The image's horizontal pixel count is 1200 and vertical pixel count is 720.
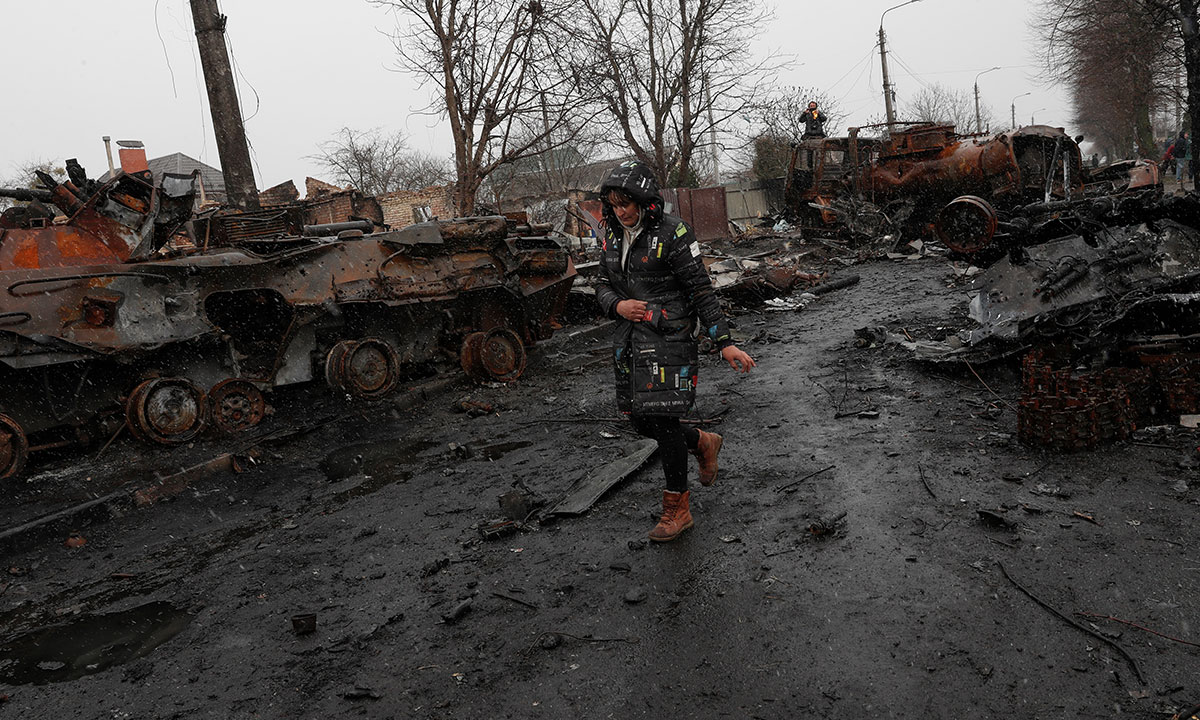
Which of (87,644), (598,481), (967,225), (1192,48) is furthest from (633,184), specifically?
(1192,48)

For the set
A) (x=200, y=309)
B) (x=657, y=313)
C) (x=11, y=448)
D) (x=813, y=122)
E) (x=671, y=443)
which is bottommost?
(x=671, y=443)

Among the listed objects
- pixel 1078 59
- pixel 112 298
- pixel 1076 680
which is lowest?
pixel 1076 680

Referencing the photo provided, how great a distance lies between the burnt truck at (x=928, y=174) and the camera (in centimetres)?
1369

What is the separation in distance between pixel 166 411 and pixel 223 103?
4.89 m

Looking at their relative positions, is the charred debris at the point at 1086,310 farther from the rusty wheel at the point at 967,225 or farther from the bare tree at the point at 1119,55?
the bare tree at the point at 1119,55

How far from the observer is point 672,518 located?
3799 mm

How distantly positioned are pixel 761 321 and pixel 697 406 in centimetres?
497

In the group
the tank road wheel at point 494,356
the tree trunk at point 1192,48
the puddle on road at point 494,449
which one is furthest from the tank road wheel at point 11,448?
the tree trunk at point 1192,48

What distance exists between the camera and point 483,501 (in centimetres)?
476

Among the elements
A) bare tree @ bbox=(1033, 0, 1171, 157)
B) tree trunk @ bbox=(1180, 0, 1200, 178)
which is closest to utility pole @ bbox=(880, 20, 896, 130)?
bare tree @ bbox=(1033, 0, 1171, 157)

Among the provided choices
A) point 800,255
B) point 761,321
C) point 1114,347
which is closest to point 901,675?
point 1114,347

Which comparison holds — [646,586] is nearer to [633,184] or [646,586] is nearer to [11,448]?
[633,184]

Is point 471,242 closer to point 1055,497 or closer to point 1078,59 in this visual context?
point 1055,497

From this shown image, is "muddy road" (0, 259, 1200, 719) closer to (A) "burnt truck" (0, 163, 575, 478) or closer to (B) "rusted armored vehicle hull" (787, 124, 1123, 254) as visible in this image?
(A) "burnt truck" (0, 163, 575, 478)
